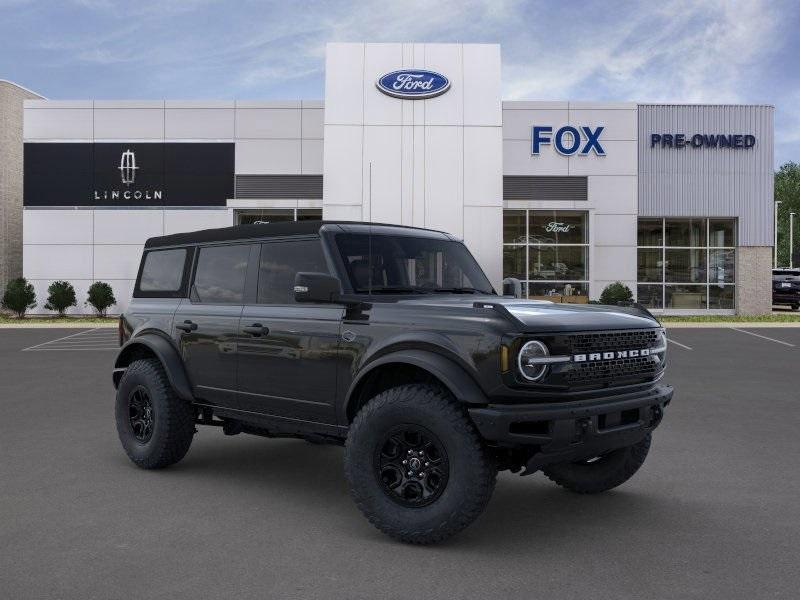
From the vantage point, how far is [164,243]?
6.81 m

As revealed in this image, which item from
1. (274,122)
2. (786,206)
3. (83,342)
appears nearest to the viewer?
(83,342)

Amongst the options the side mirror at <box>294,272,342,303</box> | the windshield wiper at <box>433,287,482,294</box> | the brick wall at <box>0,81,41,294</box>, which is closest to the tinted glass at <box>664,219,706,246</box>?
the brick wall at <box>0,81,41,294</box>

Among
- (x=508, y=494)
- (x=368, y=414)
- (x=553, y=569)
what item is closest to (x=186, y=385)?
(x=368, y=414)

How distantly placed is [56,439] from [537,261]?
2395 cm

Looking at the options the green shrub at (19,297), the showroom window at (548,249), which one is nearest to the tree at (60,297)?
the green shrub at (19,297)

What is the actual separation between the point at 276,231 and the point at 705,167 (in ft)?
92.1

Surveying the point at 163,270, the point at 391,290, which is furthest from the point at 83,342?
the point at 391,290

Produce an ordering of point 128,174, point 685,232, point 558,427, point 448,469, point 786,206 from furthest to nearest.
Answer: point 786,206, point 685,232, point 128,174, point 448,469, point 558,427

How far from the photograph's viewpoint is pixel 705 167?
3038 centimetres

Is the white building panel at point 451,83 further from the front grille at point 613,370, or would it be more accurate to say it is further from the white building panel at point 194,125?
the front grille at point 613,370

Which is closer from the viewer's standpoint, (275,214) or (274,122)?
(275,214)

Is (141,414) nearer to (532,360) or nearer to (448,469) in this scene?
(448,469)

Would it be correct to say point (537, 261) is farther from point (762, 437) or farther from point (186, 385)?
point (186, 385)

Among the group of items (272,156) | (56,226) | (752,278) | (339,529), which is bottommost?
(339,529)
